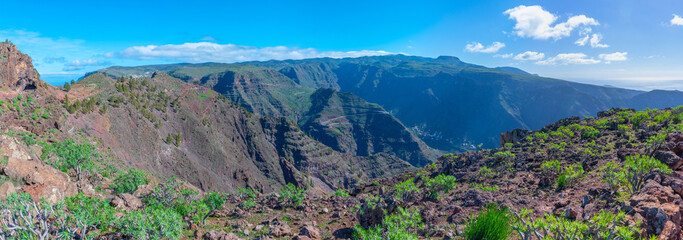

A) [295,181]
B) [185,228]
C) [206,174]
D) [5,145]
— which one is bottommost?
[295,181]

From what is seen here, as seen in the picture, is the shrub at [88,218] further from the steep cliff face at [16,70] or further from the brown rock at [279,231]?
the steep cliff face at [16,70]

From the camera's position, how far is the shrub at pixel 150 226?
Answer: 439 inches

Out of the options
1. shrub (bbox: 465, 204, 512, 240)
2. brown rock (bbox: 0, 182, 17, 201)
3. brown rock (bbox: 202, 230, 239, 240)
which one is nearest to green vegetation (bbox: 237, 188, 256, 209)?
brown rock (bbox: 202, 230, 239, 240)

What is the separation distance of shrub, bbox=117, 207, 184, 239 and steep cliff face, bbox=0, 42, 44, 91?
58.6m

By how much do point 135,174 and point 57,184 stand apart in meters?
6.99

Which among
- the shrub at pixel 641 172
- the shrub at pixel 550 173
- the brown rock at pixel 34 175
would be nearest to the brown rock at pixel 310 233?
the brown rock at pixel 34 175

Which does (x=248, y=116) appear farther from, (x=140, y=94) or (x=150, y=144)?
(x=150, y=144)

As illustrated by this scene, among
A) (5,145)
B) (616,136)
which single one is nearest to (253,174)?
(5,145)

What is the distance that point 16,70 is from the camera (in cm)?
4959

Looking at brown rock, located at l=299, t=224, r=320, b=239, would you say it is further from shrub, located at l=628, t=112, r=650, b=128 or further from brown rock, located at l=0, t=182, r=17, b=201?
shrub, located at l=628, t=112, r=650, b=128

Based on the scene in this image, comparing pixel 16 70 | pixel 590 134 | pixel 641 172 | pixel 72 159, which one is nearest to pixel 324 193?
pixel 72 159

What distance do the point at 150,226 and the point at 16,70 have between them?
6546cm

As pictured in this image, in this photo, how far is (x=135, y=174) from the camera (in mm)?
23781

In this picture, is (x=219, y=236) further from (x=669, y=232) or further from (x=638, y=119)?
(x=638, y=119)
